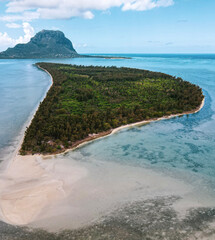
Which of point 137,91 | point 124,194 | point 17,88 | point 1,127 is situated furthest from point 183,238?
point 17,88

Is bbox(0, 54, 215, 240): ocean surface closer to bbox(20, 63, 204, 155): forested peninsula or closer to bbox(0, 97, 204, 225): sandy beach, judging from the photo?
bbox(0, 97, 204, 225): sandy beach

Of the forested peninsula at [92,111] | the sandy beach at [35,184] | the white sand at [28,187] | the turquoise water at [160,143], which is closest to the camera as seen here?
the white sand at [28,187]

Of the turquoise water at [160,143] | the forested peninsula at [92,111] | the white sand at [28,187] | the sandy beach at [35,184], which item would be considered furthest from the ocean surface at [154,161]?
the forested peninsula at [92,111]

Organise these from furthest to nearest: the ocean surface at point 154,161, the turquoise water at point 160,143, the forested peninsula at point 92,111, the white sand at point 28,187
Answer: the forested peninsula at point 92,111, the turquoise water at point 160,143, the white sand at point 28,187, the ocean surface at point 154,161

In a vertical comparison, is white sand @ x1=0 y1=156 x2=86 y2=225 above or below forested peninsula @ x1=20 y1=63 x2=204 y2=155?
below

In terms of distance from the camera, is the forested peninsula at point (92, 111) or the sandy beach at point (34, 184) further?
the forested peninsula at point (92, 111)

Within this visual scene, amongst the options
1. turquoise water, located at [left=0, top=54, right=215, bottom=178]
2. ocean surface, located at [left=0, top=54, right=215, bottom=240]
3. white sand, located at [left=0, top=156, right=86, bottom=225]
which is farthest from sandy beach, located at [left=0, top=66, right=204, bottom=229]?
turquoise water, located at [left=0, top=54, right=215, bottom=178]

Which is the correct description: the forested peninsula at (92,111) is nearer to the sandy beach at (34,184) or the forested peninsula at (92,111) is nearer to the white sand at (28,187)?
the sandy beach at (34,184)

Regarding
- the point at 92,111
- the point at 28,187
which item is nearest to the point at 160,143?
the point at 92,111
